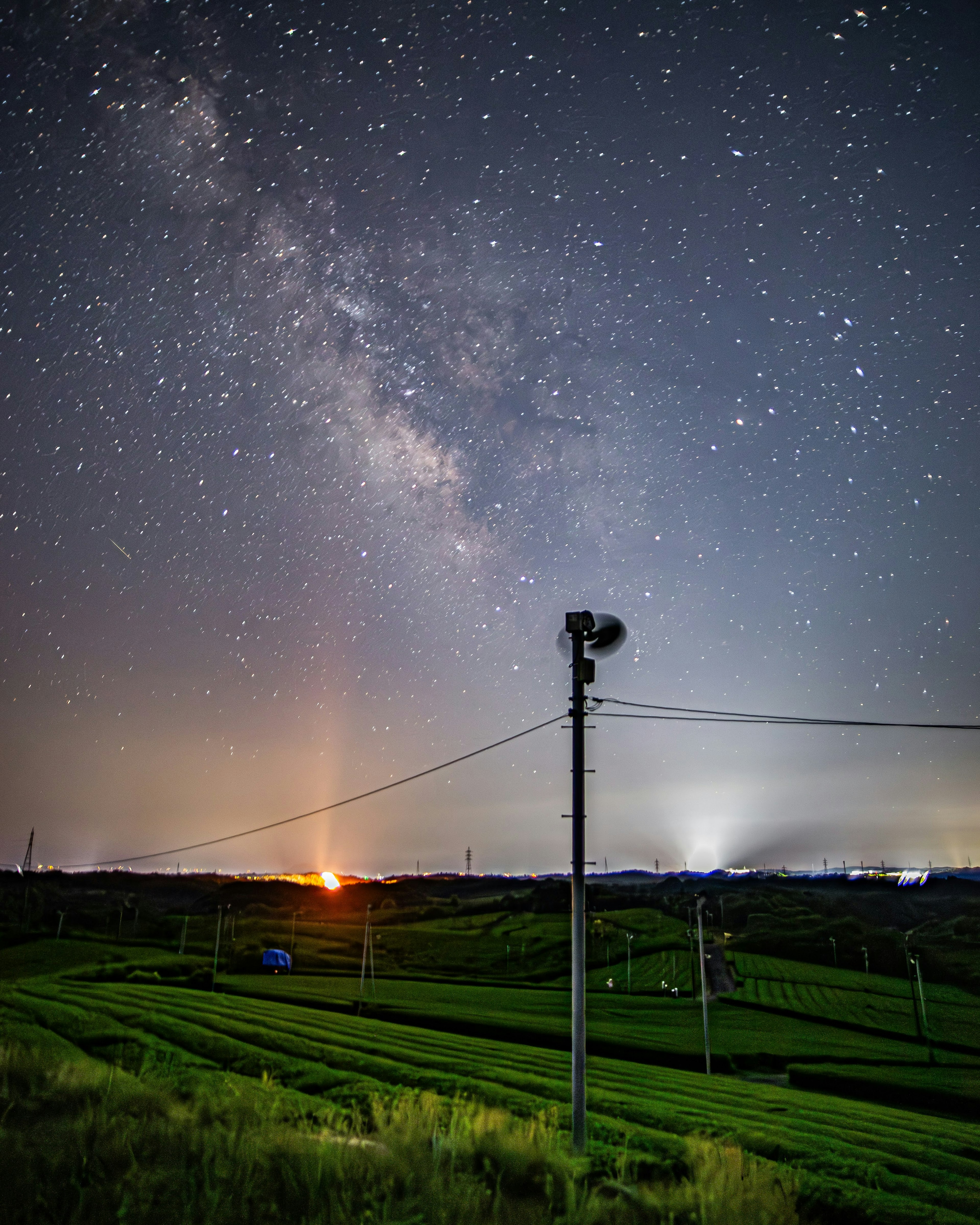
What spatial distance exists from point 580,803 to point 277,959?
109 metres

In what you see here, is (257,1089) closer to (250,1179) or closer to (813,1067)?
(250,1179)

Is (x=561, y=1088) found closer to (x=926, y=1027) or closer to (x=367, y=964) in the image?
(x=926, y=1027)

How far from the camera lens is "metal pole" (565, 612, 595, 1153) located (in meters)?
13.5

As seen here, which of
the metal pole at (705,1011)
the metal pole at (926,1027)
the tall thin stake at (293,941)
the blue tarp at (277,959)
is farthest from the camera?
the tall thin stake at (293,941)

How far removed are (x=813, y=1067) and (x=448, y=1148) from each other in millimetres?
54393

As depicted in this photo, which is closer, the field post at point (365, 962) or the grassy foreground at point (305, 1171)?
the grassy foreground at point (305, 1171)

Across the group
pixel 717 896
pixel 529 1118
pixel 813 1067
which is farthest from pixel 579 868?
pixel 717 896

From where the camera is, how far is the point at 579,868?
14.5 metres

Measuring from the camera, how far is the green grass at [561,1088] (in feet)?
79.9

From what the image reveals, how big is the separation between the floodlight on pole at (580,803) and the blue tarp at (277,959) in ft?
340

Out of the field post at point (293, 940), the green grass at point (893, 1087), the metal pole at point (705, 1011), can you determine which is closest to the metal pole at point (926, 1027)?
the green grass at point (893, 1087)

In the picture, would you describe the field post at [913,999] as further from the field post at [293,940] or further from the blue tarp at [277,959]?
the blue tarp at [277,959]

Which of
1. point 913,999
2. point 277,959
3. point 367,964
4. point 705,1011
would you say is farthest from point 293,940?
point 705,1011

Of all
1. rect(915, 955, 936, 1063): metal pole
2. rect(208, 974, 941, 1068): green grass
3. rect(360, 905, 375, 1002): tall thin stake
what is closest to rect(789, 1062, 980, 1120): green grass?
rect(208, 974, 941, 1068): green grass
